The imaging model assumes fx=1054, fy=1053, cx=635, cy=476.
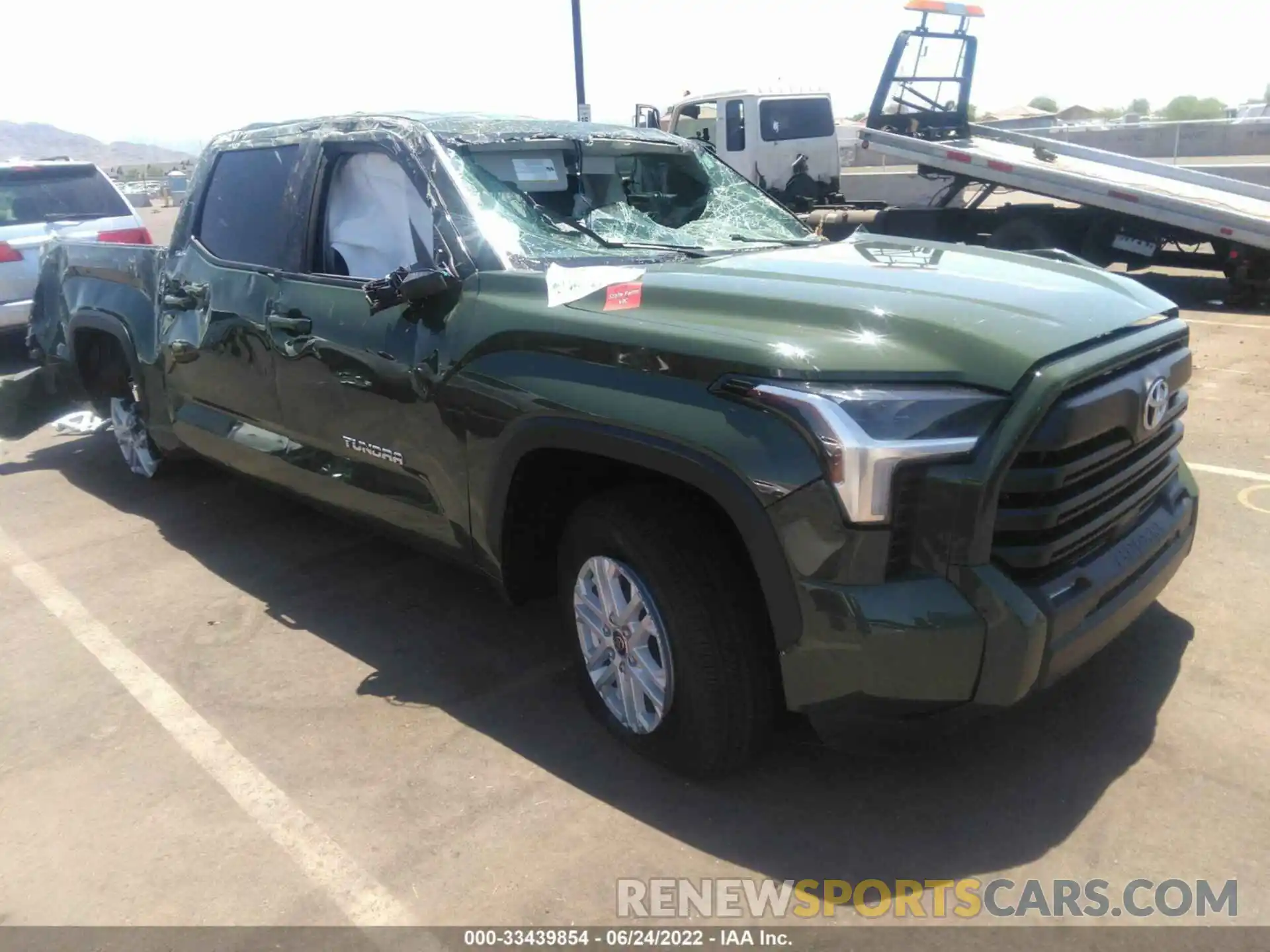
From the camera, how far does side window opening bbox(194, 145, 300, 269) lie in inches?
171

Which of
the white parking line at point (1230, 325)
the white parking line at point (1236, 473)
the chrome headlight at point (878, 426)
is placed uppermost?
the chrome headlight at point (878, 426)

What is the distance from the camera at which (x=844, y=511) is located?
243cm

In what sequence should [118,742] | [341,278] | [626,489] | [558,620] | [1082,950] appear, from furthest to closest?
[558,620] → [341,278] → [118,742] → [626,489] → [1082,950]

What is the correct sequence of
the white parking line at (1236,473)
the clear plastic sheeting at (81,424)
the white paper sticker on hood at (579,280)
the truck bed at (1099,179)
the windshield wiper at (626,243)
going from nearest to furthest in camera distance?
1. the white paper sticker on hood at (579,280)
2. the windshield wiper at (626,243)
3. the white parking line at (1236,473)
4. the clear plastic sheeting at (81,424)
5. the truck bed at (1099,179)

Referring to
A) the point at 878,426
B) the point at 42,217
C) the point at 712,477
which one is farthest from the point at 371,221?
the point at 42,217

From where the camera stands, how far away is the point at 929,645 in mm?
2447

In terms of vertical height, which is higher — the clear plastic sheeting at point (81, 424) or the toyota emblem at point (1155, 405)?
the toyota emblem at point (1155, 405)

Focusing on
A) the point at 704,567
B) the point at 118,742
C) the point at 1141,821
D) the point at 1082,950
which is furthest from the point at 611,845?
the point at 118,742

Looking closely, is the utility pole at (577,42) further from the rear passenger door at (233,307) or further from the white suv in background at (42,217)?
the rear passenger door at (233,307)

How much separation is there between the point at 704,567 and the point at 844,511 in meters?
0.50

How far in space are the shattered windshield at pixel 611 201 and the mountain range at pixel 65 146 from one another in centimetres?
12046

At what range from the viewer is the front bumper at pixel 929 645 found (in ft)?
8.05

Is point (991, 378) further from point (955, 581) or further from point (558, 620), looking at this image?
point (558, 620)

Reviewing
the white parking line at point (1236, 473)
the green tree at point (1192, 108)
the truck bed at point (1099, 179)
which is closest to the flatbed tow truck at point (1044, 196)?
the truck bed at point (1099, 179)
